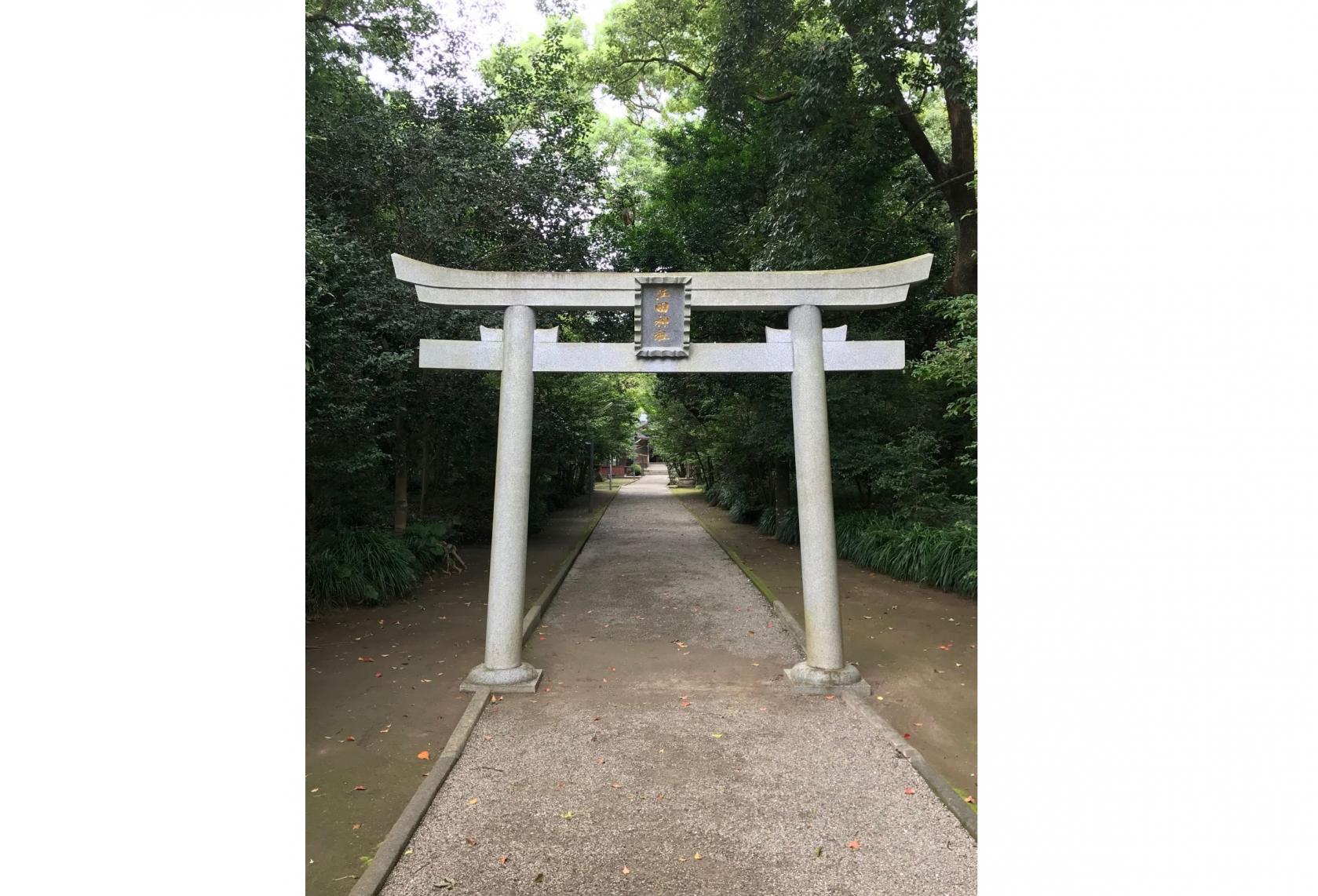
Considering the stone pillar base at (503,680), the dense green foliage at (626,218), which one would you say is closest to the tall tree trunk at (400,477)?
the dense green foliage at (626,218)

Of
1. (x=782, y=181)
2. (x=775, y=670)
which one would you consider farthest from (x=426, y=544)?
(x=782, y=181)

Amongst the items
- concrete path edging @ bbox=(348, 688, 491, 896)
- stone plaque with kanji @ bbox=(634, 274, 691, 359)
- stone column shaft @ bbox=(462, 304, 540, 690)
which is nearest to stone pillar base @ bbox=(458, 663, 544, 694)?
stone column shaft @ bbox=(462, 304, 540, 690)

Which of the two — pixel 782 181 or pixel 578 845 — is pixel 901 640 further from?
pixel 782 181

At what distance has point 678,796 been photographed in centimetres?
350

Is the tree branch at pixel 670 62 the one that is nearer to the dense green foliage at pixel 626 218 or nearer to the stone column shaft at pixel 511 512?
the dense green foliage at pixel 626 218

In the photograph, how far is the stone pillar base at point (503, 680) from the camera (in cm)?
507

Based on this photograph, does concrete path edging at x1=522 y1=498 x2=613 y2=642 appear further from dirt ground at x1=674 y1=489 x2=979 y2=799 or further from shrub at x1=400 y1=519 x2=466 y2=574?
dirt ground at x1=674 y1=489 x2=979 y2=799

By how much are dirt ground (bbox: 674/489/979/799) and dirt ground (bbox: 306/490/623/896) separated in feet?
10.5

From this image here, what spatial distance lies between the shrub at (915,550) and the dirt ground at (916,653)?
19 centimetres

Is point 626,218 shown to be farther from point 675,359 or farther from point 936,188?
point 675,359

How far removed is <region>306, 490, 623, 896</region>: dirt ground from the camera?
10.4 feet

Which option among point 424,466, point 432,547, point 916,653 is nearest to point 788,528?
point 916,653

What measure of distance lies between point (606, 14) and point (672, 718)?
13.2 metres

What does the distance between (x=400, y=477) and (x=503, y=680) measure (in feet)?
19.3
